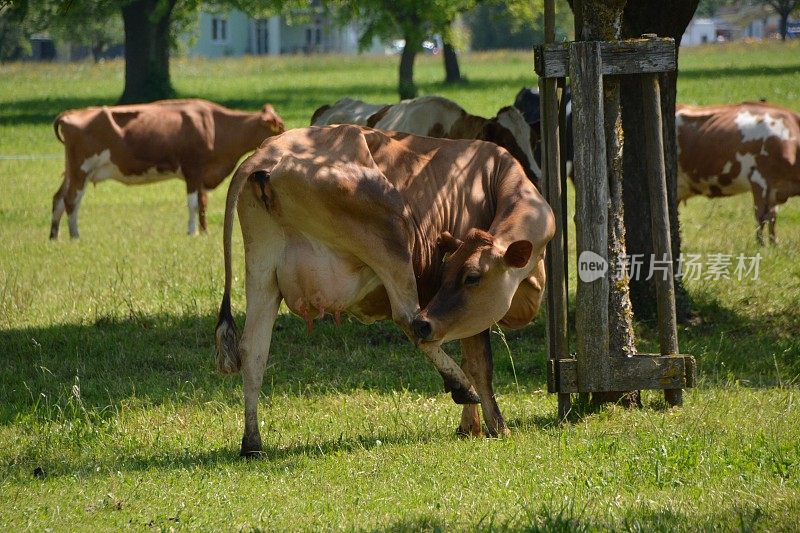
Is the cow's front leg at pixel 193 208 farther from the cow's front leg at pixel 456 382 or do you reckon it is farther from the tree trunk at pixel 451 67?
the tree trunk at pixel 451 67

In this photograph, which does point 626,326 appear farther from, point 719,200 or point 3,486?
point 719,200

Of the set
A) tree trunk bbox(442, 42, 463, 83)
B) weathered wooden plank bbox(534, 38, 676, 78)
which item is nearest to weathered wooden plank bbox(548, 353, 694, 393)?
weathered wooden plank bbox(534, 38, 676, 78)

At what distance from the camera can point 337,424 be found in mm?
7727

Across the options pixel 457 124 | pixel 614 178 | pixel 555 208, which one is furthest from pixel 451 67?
pixel 555 208

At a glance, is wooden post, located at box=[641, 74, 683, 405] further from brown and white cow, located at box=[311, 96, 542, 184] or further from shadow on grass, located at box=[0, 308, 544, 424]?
brown and white cow, located at box=[311, 96, 542, 184]

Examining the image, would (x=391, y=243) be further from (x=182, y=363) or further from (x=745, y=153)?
(x=745, y=153)

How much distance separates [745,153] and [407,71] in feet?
92.6

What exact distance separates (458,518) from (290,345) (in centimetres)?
509

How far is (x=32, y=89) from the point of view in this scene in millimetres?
46875

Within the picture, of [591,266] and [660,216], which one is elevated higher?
[660,216]

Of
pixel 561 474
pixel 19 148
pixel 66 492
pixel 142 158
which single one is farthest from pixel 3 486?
pixel 19 148

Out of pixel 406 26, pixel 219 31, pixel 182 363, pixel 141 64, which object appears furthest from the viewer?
pixel 219 31

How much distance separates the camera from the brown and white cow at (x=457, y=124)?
10617 millimetres

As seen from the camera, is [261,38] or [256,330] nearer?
[256,330]
